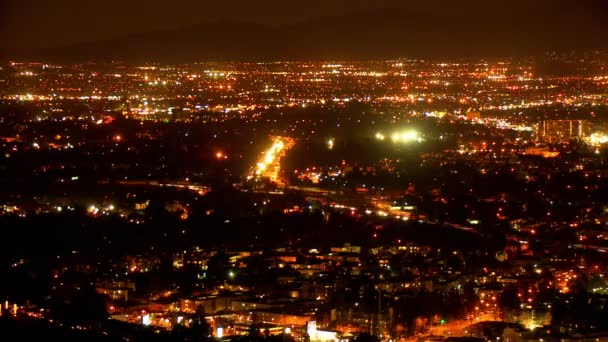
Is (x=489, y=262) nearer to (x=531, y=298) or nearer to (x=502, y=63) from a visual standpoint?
(x=531, y=298)

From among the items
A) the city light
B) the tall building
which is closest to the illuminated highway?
the city light

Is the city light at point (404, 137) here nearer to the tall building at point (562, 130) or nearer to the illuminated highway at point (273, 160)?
the illuminated highway at point (273, 160)

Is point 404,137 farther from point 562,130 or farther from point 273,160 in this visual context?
point 273,160

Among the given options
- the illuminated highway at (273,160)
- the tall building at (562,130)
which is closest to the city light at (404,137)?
the illuminated highway at (273,160)

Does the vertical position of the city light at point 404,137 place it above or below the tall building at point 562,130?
below

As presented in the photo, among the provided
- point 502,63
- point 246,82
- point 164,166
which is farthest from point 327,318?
point 502,63

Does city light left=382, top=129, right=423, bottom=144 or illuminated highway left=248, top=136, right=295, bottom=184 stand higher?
city light left=382, top=129, right=423, bottom=144

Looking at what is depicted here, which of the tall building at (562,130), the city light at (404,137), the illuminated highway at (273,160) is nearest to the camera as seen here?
the illuminated highway at (273,160)

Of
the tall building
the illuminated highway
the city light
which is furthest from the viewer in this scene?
the tall building

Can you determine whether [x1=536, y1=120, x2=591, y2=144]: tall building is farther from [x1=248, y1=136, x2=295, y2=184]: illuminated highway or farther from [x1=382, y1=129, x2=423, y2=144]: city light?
[x1=248, y1=136, x2=295, y2=184]: illuminated highway
